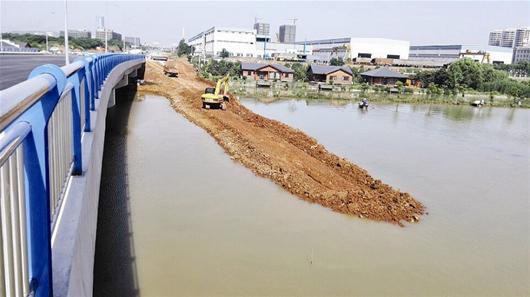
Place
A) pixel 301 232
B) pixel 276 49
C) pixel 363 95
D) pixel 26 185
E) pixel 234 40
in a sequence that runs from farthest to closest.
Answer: pixel 276 49 < pixel 234 40 < pixel 363 95 < pixel 301 232 < pixel 26 185

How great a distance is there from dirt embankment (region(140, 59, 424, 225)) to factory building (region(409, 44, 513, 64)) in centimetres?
10066

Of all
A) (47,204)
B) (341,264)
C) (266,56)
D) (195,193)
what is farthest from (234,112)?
(266,56)

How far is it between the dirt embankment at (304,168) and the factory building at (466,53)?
101 m

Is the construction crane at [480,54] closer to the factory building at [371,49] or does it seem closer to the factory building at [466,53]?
the factory building at [466,53]

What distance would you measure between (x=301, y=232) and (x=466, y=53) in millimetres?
114849

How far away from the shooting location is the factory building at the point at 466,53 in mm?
110812

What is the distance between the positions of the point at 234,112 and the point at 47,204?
26.3 m

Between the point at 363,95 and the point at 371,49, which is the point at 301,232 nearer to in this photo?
the point at 363,95

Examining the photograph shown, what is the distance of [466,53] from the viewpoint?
4358 inches

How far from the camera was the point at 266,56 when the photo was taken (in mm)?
118875

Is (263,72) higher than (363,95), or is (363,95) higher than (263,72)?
(263,72)

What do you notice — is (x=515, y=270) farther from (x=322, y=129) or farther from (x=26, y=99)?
(x=322, y=129)

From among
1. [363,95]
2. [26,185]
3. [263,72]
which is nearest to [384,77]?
[363,95]

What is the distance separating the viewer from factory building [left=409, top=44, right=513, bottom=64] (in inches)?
4363
